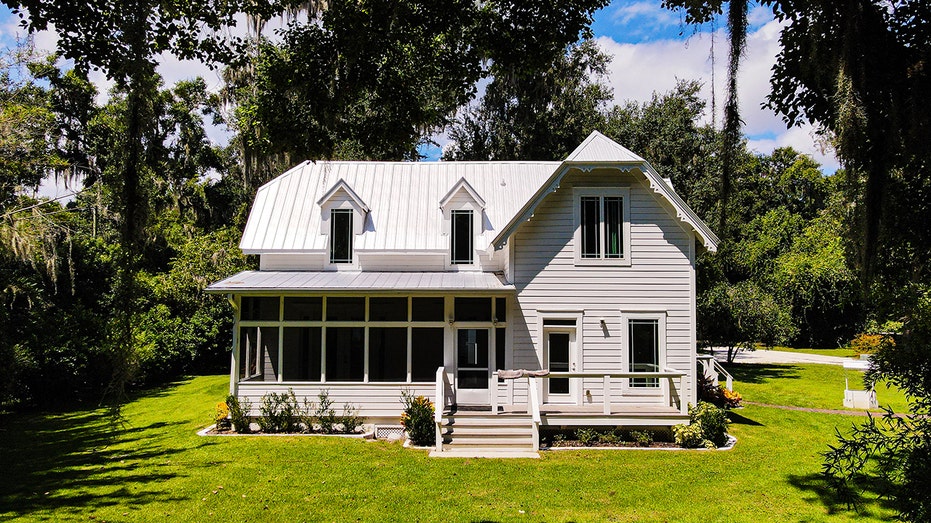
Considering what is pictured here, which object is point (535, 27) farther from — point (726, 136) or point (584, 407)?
point (584, 407)

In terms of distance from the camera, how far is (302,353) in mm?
18312

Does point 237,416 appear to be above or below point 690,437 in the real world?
above

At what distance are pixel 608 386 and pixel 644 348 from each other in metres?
1.62

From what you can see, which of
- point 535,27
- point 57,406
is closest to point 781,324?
point 535,27

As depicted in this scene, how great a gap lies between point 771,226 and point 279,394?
37.7 metres

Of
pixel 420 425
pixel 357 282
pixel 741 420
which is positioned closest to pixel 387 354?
pixel 357 282

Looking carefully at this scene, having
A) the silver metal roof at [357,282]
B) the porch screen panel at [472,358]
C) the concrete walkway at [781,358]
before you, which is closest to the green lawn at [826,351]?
the concrete walkway at [781,358]

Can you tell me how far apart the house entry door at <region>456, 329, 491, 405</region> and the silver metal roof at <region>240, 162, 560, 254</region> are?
3211 mm

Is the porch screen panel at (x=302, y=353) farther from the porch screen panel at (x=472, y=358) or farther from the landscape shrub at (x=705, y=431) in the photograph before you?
the landscape shrub at (x=705, y=431)

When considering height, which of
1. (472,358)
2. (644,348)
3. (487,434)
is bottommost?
(487,434)

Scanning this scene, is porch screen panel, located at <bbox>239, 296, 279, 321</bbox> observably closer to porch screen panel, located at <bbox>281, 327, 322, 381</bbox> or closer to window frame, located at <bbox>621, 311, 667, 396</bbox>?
porch screen panel, located at <bbox>281, 327, 322, 381</bbox>

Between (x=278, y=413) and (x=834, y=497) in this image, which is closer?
(x=834, y=497)

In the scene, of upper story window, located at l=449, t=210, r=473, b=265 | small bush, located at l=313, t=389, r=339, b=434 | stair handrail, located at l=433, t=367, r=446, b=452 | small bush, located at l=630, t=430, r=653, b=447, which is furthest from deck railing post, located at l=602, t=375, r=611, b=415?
small bush, located at l=313, t=389, r=339, b=434

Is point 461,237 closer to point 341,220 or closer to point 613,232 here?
point 341,220
